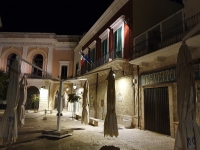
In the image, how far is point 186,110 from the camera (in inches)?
134

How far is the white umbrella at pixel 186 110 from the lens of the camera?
3301mm

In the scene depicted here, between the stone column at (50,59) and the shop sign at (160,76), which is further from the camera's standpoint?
the stone column at (50,59)

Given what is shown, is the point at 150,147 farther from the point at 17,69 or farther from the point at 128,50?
the point at 128,50

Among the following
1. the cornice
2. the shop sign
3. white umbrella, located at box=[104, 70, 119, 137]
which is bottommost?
white umbrella, located at box=[104, 70, 119, 137]

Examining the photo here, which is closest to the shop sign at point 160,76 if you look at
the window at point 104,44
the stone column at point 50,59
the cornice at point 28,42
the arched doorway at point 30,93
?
the window at point 104,44

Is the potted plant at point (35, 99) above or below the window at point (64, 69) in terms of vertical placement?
below

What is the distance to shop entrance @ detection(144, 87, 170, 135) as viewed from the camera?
7.58 meters

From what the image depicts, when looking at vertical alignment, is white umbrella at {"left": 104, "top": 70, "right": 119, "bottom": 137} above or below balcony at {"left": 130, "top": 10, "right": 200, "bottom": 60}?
below

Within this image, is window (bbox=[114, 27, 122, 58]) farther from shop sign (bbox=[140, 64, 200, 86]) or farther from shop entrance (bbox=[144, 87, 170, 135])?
shop entrance (bbox=[144, 87, 170, 135])

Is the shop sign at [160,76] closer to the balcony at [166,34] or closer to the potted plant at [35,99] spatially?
the balcony at [166,34]

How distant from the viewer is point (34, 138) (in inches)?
251

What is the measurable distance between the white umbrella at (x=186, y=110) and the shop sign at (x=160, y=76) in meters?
A: 3.21

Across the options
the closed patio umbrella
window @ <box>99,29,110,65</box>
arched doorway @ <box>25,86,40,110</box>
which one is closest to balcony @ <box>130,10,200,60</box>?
window @ <box>99,29,110,65</box>

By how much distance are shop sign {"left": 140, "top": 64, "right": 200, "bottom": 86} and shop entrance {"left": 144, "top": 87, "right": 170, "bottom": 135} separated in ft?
1.24
